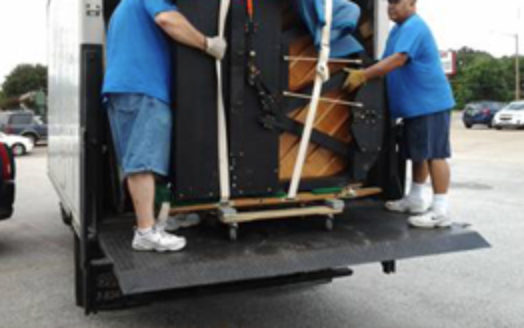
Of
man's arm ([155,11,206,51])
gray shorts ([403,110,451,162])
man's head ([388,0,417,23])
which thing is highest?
man's head ([388,0,417,23])

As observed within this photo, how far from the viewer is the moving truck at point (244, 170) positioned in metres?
3.53

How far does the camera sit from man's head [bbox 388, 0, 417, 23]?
445cm

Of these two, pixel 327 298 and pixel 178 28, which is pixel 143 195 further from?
pixel 327 298

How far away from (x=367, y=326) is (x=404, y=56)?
1.96 meters

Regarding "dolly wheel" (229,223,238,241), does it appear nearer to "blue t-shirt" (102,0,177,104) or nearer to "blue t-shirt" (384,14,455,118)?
"blue t-shirt" (102,0,177,104)

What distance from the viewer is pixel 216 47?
11.5 feet

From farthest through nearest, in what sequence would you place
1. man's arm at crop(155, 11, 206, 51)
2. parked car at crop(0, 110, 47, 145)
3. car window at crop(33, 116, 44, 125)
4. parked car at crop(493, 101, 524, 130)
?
parked car at crop(493, 101, 524, 130)
car window at crop(33, 116, 44, 125)
parked car at crop(0, 110, 47, 145)
man's arm at crop(155, 11, 206, 51)

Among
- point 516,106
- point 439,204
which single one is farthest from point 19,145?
point 516,106

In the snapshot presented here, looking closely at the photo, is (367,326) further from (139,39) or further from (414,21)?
(139,39)

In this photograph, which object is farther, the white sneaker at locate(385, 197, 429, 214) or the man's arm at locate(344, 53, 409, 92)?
the white sneaker at locate(385, 197, 429, 214)

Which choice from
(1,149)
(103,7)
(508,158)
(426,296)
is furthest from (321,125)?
(508,158)

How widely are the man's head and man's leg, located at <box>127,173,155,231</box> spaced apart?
216 cm

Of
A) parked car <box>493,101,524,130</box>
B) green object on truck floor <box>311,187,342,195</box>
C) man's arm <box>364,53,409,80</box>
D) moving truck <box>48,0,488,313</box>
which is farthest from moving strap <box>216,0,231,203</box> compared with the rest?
parked car <box>493,101,524,130</box>

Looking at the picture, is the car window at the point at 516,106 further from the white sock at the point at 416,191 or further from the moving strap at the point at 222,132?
the moving strap at the point at 222,132
